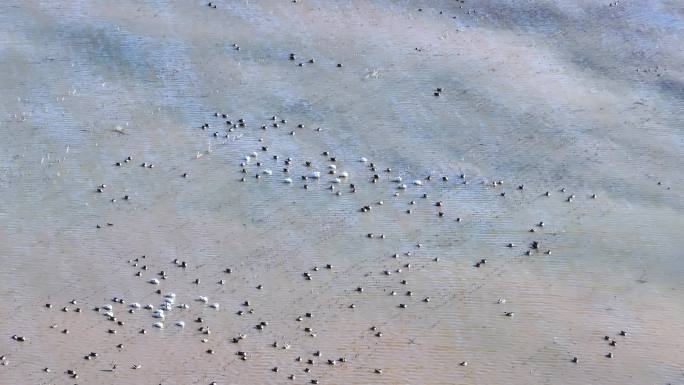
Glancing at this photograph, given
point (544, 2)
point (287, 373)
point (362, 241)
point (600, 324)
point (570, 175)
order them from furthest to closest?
1. point (544, 2)
2. point (570, 175)
3. point (362, 241)
4. point (600, 324)
5. point (287, 373)

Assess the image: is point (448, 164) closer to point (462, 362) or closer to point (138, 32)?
point (462, 362)

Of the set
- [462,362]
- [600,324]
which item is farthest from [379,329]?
[600,324]

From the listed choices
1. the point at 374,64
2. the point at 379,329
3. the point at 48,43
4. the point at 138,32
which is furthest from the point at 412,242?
the point at 48,43

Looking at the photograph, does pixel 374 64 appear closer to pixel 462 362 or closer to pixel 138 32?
pixel 138 32

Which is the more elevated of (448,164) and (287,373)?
(448,164)

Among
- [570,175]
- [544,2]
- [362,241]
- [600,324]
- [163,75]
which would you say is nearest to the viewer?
[600,324]

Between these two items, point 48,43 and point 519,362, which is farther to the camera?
point 48,43

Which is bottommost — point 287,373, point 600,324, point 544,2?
point 287,373
